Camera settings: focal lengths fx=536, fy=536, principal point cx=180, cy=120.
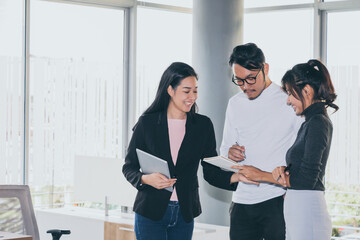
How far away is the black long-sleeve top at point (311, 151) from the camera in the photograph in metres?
2.30

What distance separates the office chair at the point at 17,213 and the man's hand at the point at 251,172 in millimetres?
1401

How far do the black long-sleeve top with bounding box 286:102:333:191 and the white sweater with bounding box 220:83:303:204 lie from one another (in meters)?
0.27

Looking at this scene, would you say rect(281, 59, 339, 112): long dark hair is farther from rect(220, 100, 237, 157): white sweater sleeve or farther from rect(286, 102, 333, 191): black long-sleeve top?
rect(220, 100, 237, 157): white sweater sleeve

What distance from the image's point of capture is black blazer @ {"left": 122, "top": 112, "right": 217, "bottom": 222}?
2.57 meters

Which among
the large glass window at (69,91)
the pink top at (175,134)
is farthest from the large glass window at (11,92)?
the pink top at (175,134)

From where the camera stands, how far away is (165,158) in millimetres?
2633

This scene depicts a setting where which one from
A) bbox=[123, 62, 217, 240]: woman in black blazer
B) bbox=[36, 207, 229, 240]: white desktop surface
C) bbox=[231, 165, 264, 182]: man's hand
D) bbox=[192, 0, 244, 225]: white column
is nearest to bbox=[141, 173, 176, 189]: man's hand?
bbox=[123, 62, 217, 240]: woman in black blazer

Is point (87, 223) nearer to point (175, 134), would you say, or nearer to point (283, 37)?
point (175, 134)

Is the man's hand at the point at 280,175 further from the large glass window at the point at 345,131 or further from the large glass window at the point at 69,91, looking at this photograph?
the large glass window at the point at 69,91

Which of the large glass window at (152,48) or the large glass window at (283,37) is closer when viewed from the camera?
the large glass window at (283,37)

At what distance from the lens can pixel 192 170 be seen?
2664 mm

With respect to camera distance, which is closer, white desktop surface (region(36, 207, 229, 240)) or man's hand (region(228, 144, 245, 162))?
man's hand (region(228, 144, 245, 162))

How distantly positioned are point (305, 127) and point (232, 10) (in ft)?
10.5

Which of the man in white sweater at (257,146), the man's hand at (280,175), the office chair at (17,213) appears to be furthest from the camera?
the office chair at (17,213)
